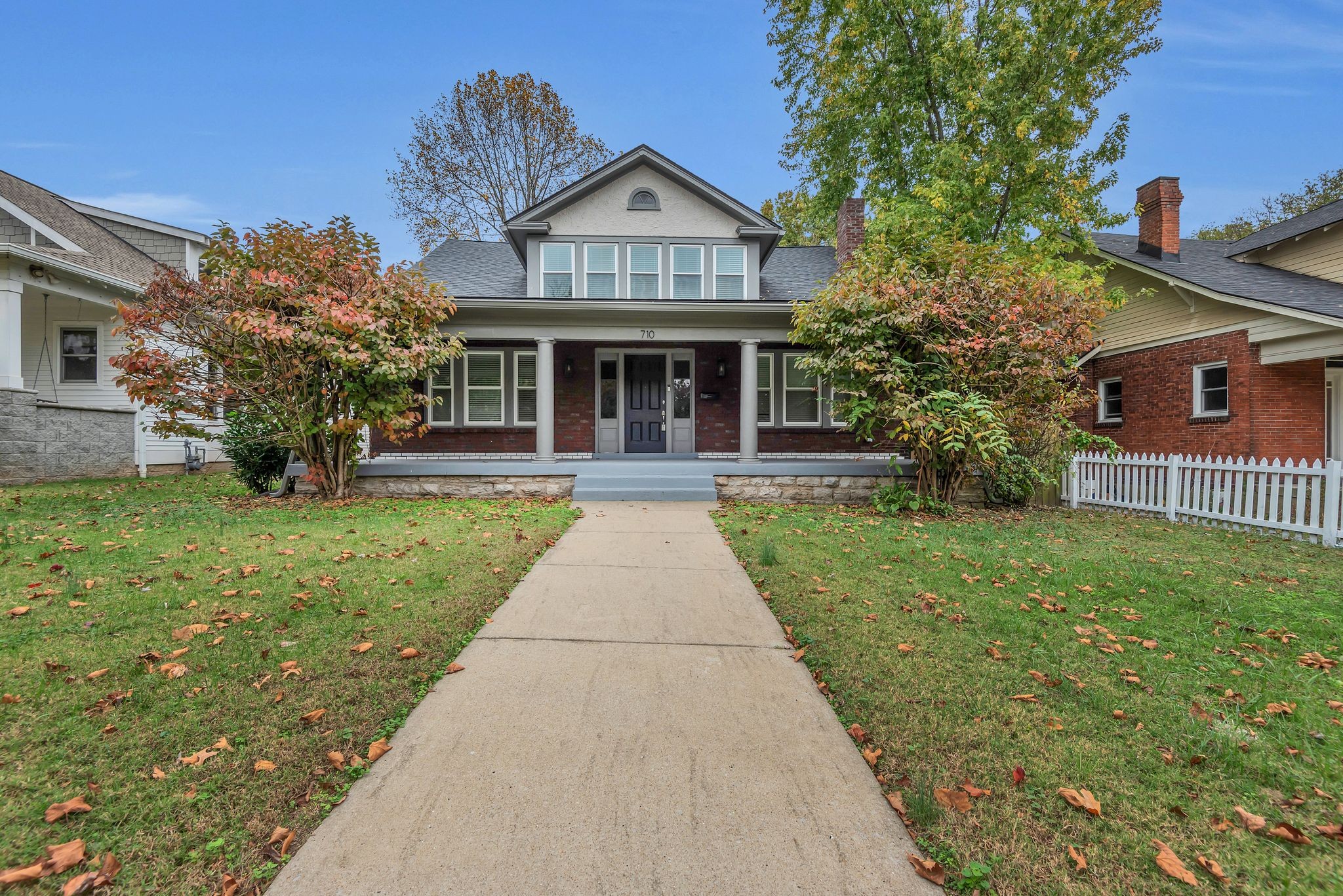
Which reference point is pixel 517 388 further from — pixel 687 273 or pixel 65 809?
pixel 65 809

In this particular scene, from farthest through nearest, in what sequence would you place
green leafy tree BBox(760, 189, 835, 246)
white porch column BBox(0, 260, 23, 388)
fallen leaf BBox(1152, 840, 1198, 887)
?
green leafy tree BBox(760, 189, 835, 246) < white porch column BBox(0, 260, 23, 388) < fallen leaf BBox(1152, 840, 1198, 887)

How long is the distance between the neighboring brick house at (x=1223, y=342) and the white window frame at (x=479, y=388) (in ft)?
40.4

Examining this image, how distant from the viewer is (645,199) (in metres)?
12.6

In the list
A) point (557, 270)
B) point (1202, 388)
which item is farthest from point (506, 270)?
point (1202, 388)

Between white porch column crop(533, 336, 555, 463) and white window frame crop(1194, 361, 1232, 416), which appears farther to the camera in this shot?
white window frame crop(1194, 361, 1232, 416)

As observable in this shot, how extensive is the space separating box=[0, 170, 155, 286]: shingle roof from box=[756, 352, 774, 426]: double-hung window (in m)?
13.8

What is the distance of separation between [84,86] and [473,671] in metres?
25.3

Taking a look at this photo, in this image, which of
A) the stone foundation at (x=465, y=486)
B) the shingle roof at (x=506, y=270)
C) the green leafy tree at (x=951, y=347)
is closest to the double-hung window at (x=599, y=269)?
the shingle roof at (x=506, y=270)

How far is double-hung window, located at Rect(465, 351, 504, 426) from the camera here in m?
13.0

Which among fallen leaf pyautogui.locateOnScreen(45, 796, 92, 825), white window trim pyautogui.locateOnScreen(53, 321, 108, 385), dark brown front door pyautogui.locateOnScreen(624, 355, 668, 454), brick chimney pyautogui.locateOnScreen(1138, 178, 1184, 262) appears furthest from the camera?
brick chimney pyautogui.locateOnScreen(1138, 178, 1184, 262)

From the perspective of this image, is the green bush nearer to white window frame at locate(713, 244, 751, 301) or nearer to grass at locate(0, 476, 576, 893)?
grass at locate(0, 476, 576, 893)

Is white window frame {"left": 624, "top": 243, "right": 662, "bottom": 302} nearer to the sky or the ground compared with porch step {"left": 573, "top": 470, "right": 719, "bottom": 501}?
nearer to the sky

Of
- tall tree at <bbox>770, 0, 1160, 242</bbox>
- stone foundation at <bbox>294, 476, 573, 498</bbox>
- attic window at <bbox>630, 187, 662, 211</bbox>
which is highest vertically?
tall tree at <bbox>770, 0, 1160, 242</bbox>

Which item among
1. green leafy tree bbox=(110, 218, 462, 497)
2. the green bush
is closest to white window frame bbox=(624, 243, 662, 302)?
green leafy tree bbox=(110, 218, 462, 497)
